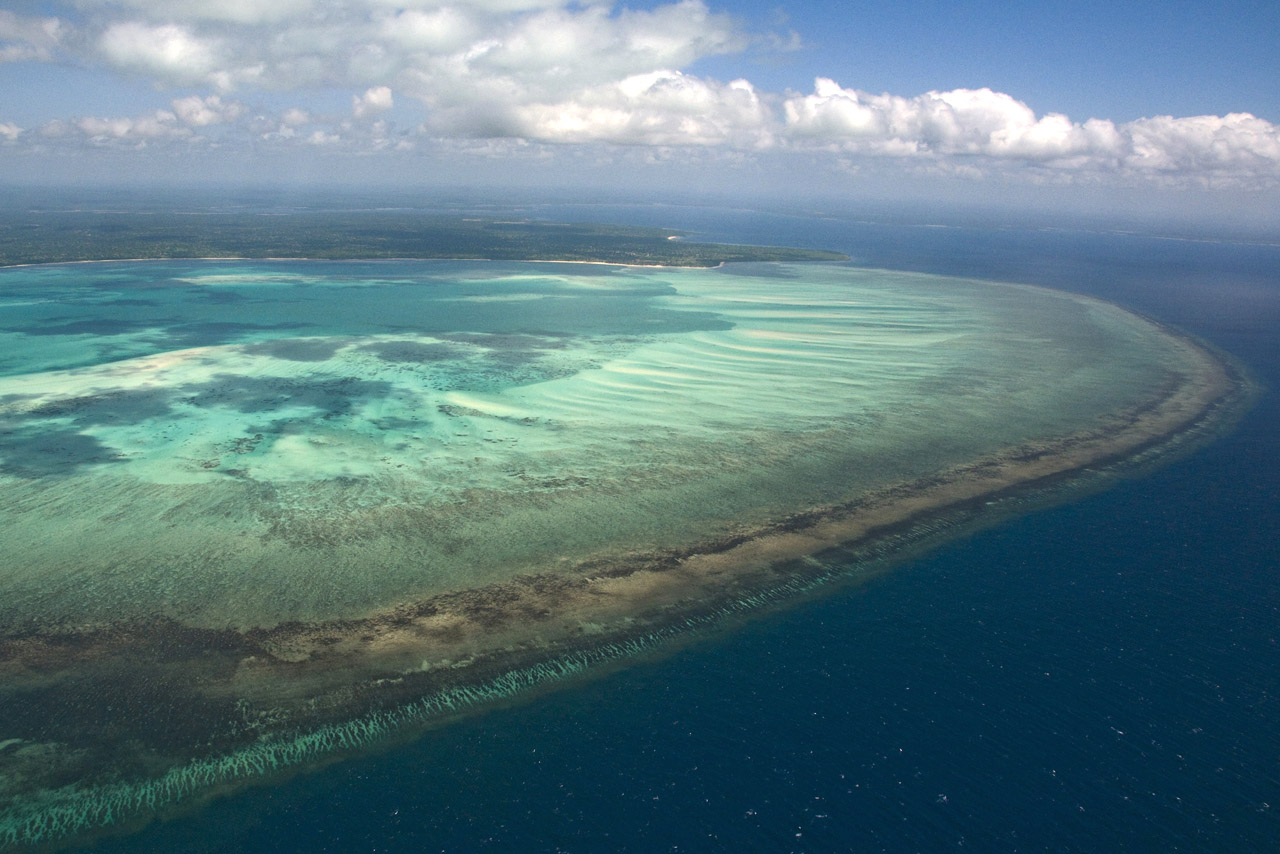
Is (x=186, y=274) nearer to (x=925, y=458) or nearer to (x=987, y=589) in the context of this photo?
(x=925, y=458)

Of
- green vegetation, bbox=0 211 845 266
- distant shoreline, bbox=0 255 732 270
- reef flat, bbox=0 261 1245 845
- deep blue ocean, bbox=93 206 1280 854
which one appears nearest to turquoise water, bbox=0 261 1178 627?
reef flat, bbox=0 261 1245 845

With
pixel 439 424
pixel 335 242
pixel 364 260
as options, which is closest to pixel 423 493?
pixel 439 424

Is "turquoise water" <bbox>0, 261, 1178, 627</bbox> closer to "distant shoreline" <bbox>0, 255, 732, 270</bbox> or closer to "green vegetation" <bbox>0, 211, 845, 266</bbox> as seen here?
"distant shoreline" <bbox>0, 255, 732, 270</bbox>

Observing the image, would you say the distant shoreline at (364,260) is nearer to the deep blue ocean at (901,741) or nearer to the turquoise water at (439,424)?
the turquoise water at (439,424)

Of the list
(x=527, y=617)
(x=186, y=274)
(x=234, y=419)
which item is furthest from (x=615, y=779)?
(x=186, y=274)

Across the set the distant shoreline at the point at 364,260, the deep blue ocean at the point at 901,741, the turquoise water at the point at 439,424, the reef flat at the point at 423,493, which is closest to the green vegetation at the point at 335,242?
the distant shoreline at the point at 364,260

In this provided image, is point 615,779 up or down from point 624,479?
down
